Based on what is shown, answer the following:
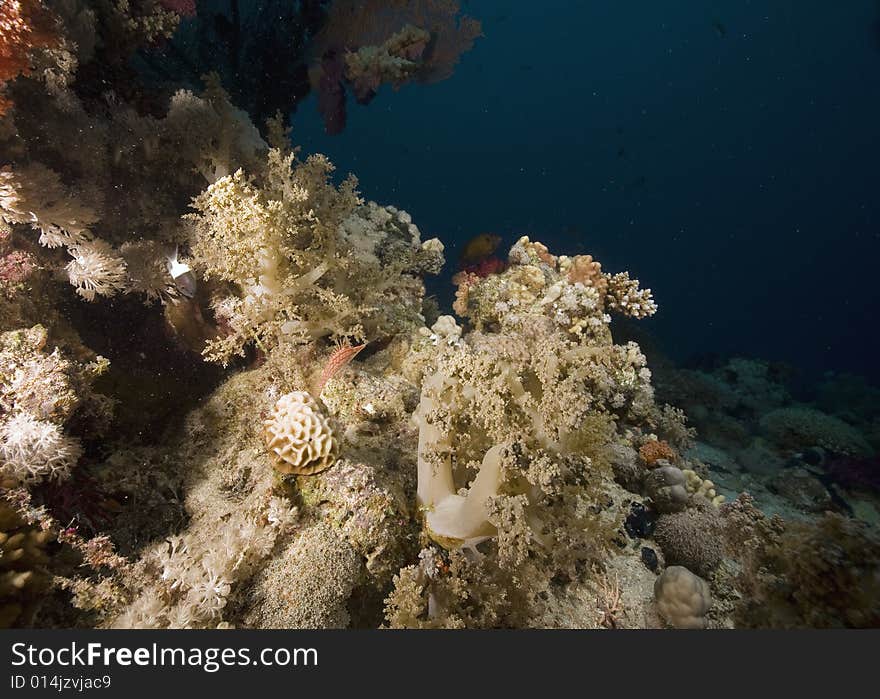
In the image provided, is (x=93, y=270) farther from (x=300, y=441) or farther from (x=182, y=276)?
(x=300, y=441)

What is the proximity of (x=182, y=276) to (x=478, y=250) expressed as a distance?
18.0ft

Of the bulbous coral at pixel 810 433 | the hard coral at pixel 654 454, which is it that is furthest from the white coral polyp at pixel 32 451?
the bulbous coral at pixel 810 433

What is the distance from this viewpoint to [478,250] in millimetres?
8484

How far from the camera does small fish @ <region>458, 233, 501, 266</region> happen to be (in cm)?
845

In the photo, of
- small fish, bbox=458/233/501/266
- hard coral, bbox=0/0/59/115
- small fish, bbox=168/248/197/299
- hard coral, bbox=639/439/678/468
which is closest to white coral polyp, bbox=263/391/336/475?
small fish, bbox=168/248/197/299

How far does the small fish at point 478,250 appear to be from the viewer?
8453 millimetres

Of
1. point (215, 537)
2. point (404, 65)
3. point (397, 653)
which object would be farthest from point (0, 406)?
point (404, 65)

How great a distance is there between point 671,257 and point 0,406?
5337 inches

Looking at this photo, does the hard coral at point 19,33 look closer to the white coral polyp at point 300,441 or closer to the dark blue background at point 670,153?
the white coral polyp at point 300,441

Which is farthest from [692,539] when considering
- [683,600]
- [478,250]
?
[478,250]

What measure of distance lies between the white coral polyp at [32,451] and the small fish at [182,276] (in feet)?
6.23

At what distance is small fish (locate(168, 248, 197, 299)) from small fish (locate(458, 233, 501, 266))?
516 cm

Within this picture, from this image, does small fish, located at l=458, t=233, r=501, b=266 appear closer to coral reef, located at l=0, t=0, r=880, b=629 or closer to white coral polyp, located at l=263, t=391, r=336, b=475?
coral reef, located at l=0, t=0, r=880, b=629

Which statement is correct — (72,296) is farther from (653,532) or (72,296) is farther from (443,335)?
(653,532)
